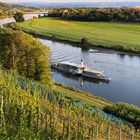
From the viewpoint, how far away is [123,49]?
51.3 metres

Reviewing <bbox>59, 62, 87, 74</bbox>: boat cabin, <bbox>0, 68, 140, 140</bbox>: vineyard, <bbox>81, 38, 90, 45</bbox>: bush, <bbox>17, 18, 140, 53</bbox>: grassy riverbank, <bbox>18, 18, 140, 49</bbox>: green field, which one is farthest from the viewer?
<bbox>18, 18, 140, 49</bbox>: green field

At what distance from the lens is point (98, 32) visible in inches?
2574

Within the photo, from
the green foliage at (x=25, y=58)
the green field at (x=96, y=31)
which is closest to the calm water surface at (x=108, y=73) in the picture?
the green field at (x=96, y=31)

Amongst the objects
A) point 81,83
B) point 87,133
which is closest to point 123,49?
point 81,83

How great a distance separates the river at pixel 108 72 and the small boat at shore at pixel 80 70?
638 millimetres

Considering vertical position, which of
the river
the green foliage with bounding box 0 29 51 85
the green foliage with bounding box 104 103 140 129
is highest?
the green foliage with bounding box 0 29 51 85

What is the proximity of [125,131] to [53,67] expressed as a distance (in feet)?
81.0

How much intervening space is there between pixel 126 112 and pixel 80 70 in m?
18.1

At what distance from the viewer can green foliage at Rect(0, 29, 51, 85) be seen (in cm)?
2828

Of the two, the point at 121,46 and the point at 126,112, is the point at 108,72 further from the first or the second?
the point at 126,112

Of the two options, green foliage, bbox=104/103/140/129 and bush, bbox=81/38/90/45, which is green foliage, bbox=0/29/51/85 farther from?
bush, bbox=81/38/90/45

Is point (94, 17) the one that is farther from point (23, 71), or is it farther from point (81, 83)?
point (23, 71)

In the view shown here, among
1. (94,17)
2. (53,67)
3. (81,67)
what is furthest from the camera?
(94,17)

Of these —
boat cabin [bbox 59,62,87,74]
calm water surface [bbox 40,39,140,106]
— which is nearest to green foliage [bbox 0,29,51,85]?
calm water surface [bbox 40,39,140,106]
